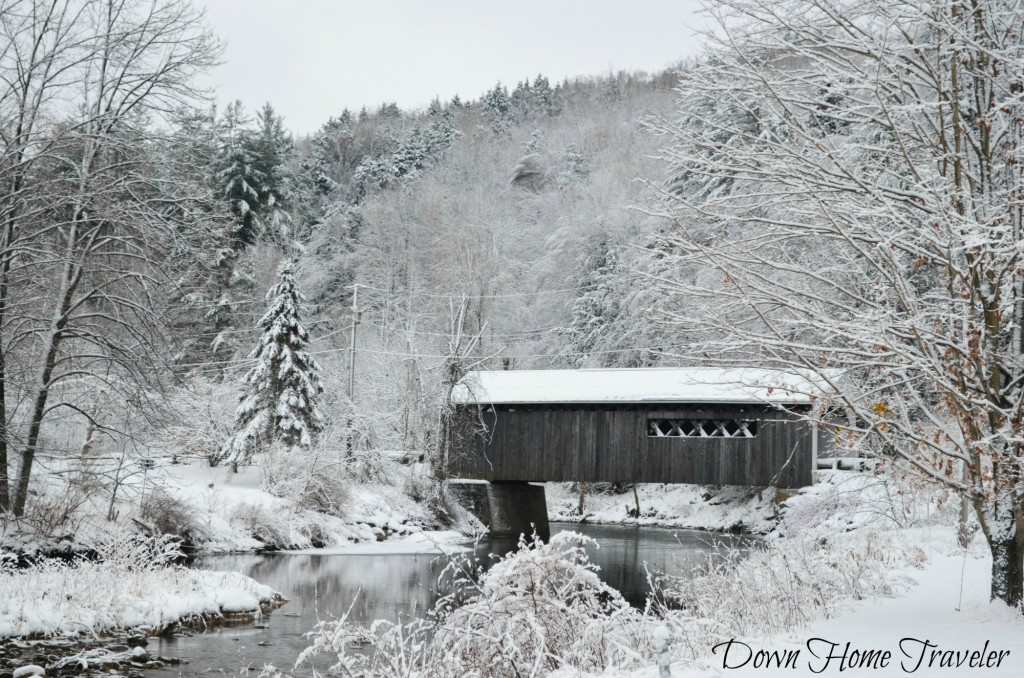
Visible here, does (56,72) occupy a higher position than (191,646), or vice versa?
(56,72)

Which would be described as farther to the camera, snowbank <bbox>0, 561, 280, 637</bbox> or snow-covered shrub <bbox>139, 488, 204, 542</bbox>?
snow-covered shrub <bbox>139, 488, 204, 542</bbox>

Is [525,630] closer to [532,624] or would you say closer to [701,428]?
[532,624]

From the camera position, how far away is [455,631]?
491 cm

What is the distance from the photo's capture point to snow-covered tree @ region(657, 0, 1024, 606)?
4.80 m

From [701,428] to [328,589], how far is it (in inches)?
353

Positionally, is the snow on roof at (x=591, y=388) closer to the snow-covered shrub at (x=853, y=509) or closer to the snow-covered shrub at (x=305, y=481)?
the snow-covered shrub at (x=853, y=509)

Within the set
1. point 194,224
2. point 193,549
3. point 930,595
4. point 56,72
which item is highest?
point 56,72

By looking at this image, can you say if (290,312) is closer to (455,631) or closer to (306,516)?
(306,516)

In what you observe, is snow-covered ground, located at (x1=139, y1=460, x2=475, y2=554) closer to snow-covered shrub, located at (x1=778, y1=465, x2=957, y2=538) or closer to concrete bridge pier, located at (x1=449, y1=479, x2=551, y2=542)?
concrete bridge pier, located at (x1=449, y1=479, x2=551, y2=542)

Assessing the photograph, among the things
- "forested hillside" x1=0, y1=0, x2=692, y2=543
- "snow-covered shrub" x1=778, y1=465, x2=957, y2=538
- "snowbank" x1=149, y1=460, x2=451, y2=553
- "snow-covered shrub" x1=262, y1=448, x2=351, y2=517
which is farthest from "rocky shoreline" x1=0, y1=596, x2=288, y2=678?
"snow-covered shrub" x1=262, y1=448, x2=351, y2=517

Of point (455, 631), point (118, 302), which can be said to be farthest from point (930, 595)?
point (118, 302)

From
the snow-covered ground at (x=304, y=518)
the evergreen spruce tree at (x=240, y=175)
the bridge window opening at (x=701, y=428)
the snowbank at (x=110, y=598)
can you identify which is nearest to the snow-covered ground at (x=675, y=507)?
the bridge window opening at (x=701, y=428)

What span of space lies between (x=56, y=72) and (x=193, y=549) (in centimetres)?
782

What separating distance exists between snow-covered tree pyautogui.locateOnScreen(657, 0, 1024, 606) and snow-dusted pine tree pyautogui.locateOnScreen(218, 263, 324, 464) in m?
17.1
